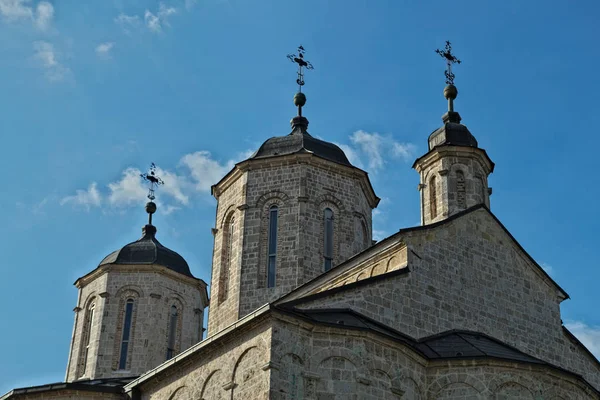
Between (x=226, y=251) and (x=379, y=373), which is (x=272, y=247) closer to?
(x=226, y=251)

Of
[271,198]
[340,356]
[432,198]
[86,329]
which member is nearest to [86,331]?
[86,329]

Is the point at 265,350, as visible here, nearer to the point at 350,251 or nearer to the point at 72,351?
the point at 350,251

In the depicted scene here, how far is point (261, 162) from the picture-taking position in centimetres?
2391

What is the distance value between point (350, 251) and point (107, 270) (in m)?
8.74

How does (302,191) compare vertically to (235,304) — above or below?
above

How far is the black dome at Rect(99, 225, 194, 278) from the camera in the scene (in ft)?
92.7

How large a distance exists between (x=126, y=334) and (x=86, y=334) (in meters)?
1.40

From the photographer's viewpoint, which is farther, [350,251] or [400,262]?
[350,251]

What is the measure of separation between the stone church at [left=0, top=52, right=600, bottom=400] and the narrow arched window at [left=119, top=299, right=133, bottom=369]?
0.14 ft

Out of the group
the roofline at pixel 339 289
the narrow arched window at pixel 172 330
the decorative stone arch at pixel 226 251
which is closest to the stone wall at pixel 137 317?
the narrow arched window at pixel 172 330

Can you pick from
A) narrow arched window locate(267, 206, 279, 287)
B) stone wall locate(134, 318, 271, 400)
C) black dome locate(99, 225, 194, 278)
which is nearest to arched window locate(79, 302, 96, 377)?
black dome locate(99, 225, 194, 278)

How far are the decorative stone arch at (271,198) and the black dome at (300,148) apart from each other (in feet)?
3.63

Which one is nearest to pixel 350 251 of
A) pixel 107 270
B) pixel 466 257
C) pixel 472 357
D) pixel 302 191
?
pixel 302 191

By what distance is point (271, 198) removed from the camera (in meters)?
23.5
